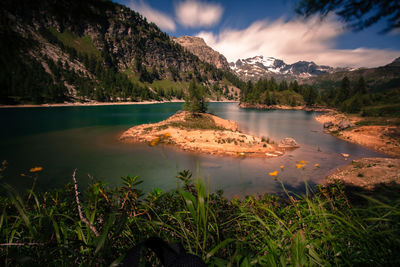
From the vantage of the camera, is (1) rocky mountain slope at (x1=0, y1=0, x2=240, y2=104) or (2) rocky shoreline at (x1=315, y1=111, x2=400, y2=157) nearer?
(1) rocky mountain slope at (x1=0, y1=0, x2=240, y2=104)

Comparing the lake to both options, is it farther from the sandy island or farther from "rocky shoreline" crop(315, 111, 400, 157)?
"rocky shoreline" crop(315, 111, 400, 157)

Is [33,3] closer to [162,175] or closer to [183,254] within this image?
[183,254]

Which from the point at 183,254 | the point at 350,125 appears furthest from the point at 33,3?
the point at 350,125

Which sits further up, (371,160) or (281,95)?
(281,95)

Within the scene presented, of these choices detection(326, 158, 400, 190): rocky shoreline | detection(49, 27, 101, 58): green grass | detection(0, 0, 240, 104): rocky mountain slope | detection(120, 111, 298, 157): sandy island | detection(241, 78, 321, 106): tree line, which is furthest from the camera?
detection(49, 27, 101, 58): green grass

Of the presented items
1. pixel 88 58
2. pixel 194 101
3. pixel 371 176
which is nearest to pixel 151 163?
pixel 371 176

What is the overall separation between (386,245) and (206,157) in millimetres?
13594

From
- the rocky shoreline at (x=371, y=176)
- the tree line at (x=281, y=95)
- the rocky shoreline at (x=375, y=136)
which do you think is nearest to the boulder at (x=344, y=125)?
the rocky shoreline at (x=375, y=136)

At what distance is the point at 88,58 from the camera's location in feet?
384

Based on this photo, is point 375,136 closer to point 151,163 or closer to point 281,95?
point 151,163

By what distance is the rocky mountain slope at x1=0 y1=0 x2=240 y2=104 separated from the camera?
2912 mm

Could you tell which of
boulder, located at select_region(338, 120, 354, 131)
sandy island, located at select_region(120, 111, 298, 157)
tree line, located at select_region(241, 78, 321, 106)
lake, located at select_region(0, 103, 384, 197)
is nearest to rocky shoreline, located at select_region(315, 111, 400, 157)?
boulder, located at select_region(338, 120, 354, 131)

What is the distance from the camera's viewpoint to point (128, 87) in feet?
349

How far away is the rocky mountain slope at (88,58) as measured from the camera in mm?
2912
